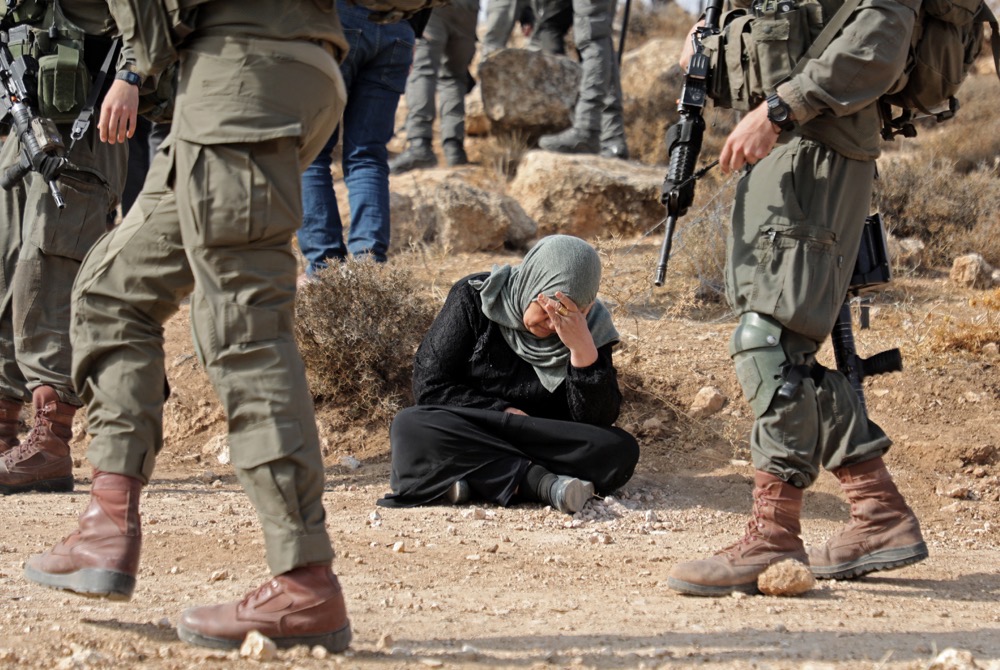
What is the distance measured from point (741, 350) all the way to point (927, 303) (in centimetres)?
392

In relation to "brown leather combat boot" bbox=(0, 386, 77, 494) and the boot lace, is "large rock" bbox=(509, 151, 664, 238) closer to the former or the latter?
"brown leather combat boot" bbox=(0, 386, 77, 494)

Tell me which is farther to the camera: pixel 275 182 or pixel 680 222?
pixel 680 222

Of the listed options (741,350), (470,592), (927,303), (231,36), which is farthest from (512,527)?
(927,303)

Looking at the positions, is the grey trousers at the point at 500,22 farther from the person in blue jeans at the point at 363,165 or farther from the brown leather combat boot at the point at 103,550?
the brown leather combat boot at the point at 103,550

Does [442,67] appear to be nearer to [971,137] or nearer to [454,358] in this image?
[971,137]

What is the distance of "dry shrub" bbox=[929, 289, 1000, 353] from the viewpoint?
5176 mm

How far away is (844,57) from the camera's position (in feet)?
8.68

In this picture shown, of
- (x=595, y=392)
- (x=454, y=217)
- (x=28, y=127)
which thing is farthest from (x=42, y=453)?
(x=454, y=217)

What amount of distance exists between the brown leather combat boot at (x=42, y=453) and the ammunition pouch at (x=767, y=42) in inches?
97.1

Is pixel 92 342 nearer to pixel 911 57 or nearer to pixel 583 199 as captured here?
pixel 911 57

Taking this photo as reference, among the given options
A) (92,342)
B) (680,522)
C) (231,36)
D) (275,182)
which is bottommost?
(680,522)

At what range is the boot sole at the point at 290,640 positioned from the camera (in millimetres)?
2055

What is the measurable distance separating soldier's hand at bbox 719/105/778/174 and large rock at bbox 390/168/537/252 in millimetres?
4572

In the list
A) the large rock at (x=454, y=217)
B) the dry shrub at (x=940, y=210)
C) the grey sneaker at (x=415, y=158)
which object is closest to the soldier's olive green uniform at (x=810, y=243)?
the large rock at (x=454, y=217)
